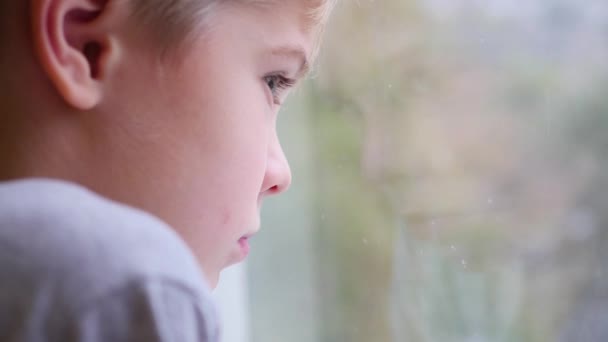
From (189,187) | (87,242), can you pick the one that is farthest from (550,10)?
(87,242)

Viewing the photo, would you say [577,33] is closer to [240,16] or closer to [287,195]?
[240,16]

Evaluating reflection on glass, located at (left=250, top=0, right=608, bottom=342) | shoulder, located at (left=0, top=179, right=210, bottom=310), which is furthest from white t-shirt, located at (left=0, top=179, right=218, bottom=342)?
reflection on glass, located at (left=250, top=0, right=608, bottom=342)

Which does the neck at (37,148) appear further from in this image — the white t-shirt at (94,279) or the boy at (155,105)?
the white t-shirt at (94,279)

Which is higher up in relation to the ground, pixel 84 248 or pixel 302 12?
pixel 302 12

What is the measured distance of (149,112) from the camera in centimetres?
51

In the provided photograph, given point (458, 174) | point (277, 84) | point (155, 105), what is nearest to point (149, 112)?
point (155, 105)

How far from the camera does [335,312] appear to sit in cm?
83

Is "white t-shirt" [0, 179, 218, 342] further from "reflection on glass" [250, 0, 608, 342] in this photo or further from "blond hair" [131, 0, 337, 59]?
"reflection on glass" [250, 0, 608, 342]

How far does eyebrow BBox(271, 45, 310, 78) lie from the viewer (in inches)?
22.4

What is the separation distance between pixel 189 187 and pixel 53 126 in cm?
9

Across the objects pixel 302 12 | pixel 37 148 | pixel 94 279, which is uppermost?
pixel 302 12

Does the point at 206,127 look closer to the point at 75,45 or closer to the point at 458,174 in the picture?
the point at 75,45

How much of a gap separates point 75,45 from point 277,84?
162 millimetres

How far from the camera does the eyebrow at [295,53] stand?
570 millimetres
